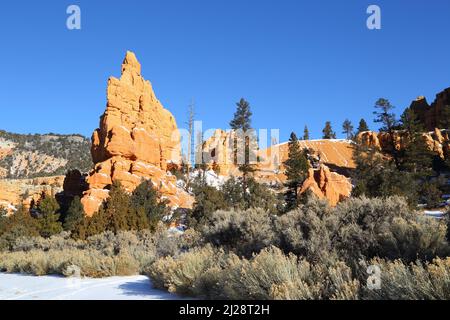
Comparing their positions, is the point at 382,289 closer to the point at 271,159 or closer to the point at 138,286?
the point at 138,286

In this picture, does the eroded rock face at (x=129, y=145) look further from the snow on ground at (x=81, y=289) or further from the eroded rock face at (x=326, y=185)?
the snow on ground at (x=81, y=289)

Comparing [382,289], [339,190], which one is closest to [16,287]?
[382,289]

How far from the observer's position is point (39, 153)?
137 m

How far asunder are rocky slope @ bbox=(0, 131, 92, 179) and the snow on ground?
111770mm

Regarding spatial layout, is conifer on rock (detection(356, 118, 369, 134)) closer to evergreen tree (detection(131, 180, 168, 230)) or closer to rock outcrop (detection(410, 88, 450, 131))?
rock outcrop (detection(410, 88, 450, 131))

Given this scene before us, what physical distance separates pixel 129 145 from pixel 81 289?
4049 centimetres

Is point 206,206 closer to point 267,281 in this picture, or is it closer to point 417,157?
point 267,281

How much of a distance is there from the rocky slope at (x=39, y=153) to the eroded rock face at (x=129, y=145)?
67719 millimetres

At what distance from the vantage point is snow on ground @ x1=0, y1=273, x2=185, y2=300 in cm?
639

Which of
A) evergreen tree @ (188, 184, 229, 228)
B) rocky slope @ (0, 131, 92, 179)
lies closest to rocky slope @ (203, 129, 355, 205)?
evergreen tree @ (188, 184, 229, 228)

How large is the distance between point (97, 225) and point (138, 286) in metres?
12.9
